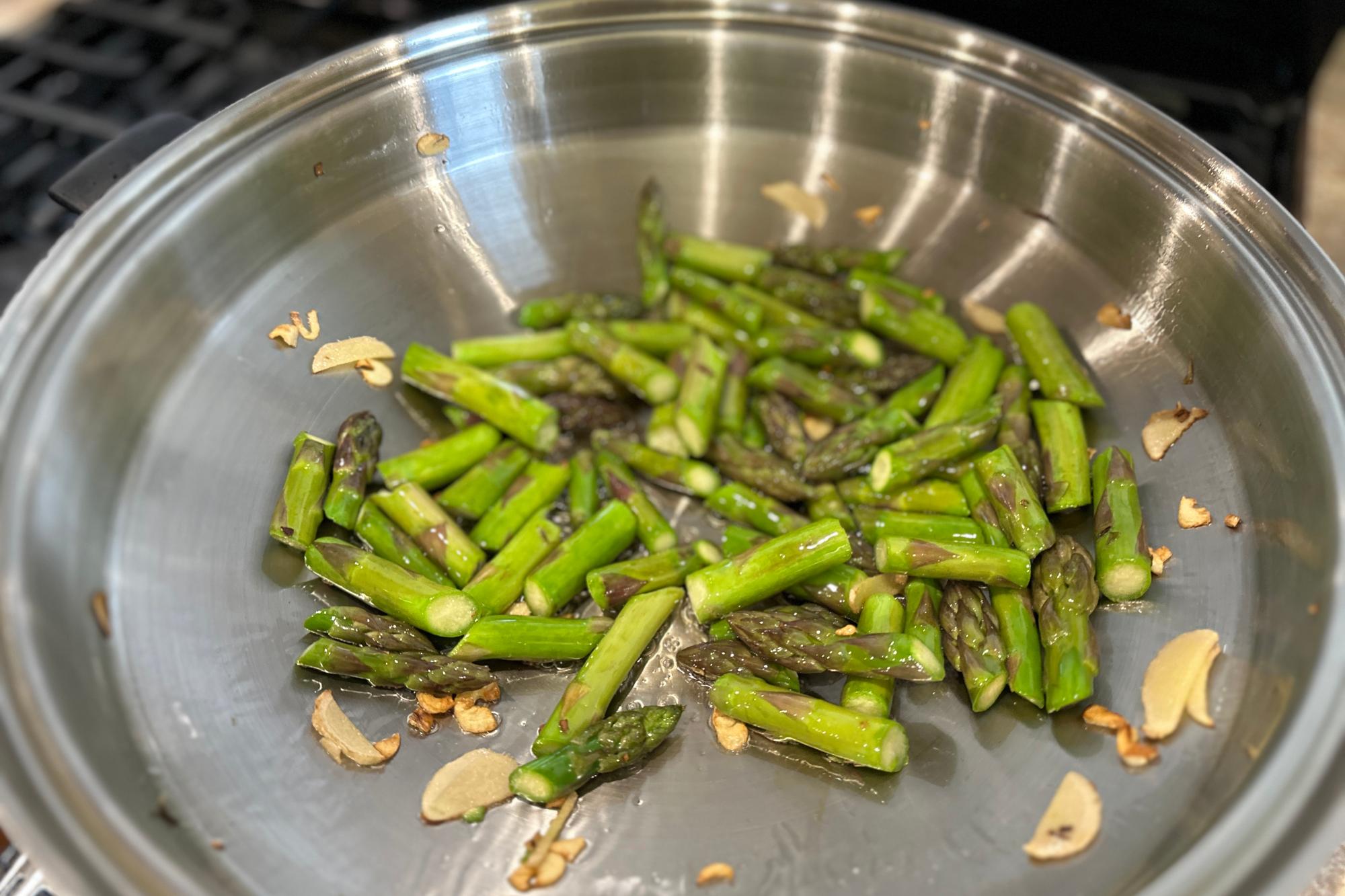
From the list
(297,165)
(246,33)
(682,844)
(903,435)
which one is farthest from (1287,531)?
(246,33)

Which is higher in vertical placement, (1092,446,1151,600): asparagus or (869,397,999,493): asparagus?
(869,397,999,493): asparagus

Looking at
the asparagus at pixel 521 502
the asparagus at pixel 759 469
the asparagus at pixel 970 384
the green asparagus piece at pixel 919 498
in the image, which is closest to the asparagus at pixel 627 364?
the asparagus at pixel 759 469

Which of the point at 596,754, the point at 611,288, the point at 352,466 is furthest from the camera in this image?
A: the point at 611,288

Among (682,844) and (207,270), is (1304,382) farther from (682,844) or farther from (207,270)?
(207,270)

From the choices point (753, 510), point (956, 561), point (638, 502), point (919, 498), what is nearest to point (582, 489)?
point (638, 502)

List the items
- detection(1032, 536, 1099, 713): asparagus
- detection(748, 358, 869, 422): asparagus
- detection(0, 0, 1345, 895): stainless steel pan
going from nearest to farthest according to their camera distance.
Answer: detection(0, 0, 1345, 895): stainless steel pan → detection(1032, 536, 1099, 713): asparagus → detection(748, 358, 869, 422): asparagus

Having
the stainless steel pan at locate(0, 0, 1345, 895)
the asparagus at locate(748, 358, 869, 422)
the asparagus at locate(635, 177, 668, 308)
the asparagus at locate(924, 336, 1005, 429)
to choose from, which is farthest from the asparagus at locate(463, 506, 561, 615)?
the asparagus at locate(924, 336, 1005, 429)

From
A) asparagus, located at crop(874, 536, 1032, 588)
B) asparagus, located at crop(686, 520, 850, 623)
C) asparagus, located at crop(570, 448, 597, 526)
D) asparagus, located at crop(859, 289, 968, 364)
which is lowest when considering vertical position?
asparagus, located at crop(686, 520, 850, 623)

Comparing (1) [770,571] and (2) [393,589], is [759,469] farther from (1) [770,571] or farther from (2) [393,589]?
(2) [393,589]

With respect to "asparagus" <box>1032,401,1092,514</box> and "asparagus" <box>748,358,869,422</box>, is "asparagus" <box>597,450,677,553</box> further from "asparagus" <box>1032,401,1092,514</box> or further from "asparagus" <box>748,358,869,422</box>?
"asparagus" <box>1032,401,1092,514</box>
